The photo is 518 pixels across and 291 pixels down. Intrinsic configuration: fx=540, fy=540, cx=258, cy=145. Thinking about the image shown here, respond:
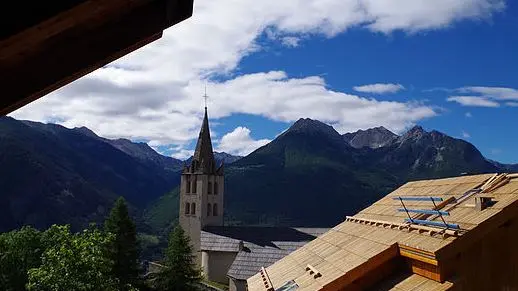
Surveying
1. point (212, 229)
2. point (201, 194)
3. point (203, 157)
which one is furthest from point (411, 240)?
point (203, 157)

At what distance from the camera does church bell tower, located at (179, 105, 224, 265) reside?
236 ft

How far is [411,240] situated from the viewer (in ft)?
36.8

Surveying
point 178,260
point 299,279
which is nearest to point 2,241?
point 178,260

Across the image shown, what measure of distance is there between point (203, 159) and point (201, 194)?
484 centimetres

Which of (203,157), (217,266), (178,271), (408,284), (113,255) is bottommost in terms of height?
(217,266)

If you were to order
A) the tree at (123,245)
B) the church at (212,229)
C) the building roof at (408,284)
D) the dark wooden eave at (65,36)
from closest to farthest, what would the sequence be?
the dark wooden eave at (65,36)
the building roof at (408,284)
the tree at (123,245)
the church at (212,229)

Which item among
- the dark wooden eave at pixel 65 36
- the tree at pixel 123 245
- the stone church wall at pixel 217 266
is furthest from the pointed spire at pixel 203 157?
the dark wooden eave at pixel 65 36

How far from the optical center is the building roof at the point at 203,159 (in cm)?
7362

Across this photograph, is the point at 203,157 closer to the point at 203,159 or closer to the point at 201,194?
the point at 203,159

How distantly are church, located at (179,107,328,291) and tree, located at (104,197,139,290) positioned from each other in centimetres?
1492

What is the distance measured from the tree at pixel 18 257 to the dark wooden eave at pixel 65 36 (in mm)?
46837

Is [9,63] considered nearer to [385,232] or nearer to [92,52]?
[92,52]

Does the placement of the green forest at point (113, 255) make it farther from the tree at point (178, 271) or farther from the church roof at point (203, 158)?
the church roof at point (203, 158)

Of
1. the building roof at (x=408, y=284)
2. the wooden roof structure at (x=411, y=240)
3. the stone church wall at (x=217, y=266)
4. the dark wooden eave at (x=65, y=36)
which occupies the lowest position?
the stone church wall at (x=217, y=266)
